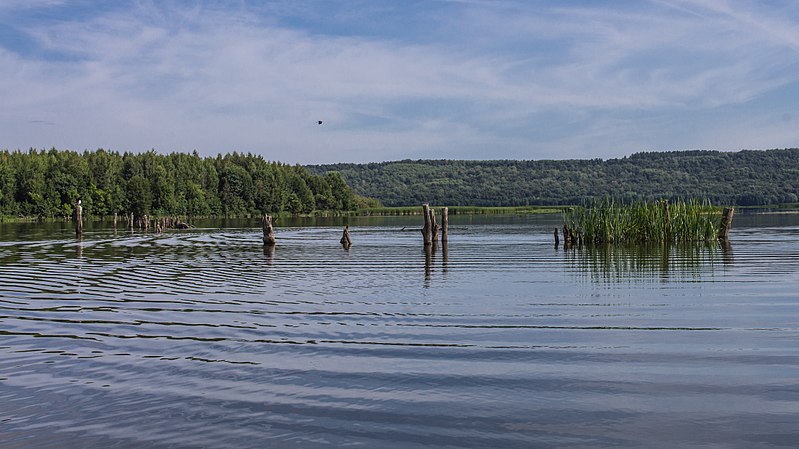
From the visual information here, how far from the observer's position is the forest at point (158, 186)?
12575 centimetres

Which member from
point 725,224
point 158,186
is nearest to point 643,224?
point 725,224

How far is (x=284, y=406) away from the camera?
28.3ft

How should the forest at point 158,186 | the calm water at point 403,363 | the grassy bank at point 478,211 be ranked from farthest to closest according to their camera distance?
the grassy bank at point 478,211 → the forest at point 158,186 → the calm water at point 403,363

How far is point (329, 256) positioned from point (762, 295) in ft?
64.3

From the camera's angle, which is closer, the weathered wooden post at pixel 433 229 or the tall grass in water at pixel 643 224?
the tall grass in water at pixel 643 224

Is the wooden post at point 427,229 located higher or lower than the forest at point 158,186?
lower

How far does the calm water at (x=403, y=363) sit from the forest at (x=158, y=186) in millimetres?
114050

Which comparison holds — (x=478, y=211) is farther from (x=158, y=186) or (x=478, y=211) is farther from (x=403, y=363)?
(x=403, y=363)

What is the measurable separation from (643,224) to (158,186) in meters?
116

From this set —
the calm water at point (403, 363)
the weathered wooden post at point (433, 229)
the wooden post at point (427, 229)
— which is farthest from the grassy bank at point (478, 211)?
the calm water at point (403, 363)

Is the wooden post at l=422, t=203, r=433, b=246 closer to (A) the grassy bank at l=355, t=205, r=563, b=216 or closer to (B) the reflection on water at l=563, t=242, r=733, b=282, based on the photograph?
(B) the reflection on water at l=563, t=242, r=733, b=282

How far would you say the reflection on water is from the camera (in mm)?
23136

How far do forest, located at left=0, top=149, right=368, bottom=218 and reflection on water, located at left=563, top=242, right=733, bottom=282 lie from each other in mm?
108701

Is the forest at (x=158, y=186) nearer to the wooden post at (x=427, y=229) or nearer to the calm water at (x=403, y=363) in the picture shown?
the wooden post at (x=427, y=229)
